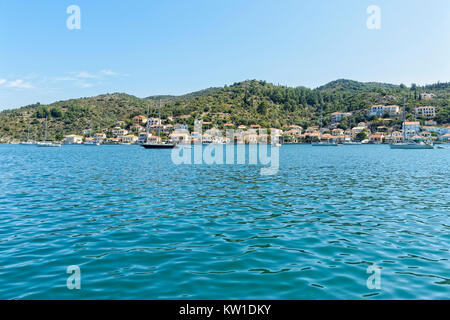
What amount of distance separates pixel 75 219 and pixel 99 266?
590cm

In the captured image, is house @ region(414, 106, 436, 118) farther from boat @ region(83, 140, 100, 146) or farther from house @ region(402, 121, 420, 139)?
boat @ region(83, 140, 100, 146)

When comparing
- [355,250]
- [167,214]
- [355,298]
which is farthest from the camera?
[167,214]

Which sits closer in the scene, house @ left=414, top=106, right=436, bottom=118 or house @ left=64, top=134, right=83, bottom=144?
house @ left=414, top=106, right=436, bottom=118

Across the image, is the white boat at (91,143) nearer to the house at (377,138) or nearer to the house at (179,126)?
the house at (179,126)

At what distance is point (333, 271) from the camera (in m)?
7.76

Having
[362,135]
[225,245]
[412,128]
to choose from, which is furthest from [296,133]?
[225,245]

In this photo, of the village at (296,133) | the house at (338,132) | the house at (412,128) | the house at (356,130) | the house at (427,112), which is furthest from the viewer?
the house at (427,112)

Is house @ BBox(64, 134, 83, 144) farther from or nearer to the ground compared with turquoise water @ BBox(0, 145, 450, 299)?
farther from the ground

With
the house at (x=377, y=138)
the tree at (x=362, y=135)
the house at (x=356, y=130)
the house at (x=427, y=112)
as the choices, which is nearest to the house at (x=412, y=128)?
the house at (x=377, y=138)

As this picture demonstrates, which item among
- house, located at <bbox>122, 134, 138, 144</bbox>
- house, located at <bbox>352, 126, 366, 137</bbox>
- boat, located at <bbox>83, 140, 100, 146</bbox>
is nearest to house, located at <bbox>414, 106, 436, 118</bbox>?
house, located at <bbox>352, 126, 366, 137</bbox>

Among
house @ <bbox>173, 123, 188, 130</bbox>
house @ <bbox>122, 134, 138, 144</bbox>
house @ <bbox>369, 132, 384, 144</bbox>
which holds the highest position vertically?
house @ <bbox>173, 123, 188, 130</bbox>

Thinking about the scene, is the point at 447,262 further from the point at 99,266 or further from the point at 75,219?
the point at 75,219

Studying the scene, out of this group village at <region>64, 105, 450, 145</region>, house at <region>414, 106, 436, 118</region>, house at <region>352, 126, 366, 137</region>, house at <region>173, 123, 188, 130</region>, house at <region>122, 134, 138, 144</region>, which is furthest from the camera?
house at <region>414, 106, 436, 118</region>
